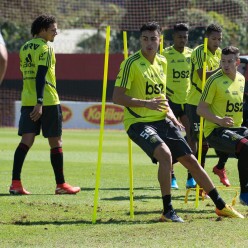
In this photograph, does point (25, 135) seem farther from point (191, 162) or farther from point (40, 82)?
point (191, 162)

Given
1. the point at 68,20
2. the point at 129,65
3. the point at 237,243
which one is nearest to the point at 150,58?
the point at 129,65

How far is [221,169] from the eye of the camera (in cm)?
1309

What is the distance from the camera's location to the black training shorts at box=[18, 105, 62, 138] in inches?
455

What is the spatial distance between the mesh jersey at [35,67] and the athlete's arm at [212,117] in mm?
2553

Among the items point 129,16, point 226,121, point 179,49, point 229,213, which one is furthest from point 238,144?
point 129,16

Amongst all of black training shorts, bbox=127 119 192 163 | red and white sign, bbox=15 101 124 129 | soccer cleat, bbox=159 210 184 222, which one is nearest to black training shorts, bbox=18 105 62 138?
black training shorts, bbox=127 119 192 163

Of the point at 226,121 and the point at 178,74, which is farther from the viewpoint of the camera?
the point at 178,74

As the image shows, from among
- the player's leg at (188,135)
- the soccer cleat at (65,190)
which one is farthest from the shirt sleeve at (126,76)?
the player's leg at (188,135)

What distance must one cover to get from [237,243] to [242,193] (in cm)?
226

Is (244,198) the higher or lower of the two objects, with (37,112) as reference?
lower

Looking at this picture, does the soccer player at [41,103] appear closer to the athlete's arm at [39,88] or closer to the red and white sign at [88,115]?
the athlete's arm at [39,88]

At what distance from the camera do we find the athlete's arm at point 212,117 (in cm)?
943

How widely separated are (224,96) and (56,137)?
9.10ft

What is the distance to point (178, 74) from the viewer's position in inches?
519
